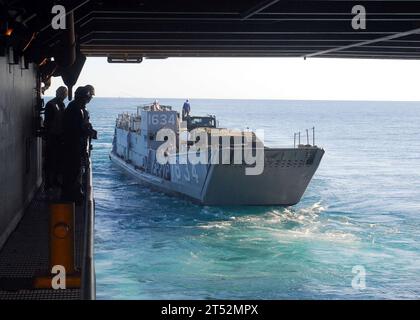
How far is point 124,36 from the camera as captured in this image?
59.9ft

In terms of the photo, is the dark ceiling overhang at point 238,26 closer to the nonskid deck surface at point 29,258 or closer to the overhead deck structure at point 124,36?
the overhead deck structure at point 124,36

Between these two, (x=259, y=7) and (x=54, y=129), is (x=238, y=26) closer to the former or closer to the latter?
(x=259, y=7)

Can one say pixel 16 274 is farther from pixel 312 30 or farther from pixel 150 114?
pixel 150 114

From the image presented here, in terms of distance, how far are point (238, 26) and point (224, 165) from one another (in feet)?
60.6

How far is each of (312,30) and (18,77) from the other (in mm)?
7856

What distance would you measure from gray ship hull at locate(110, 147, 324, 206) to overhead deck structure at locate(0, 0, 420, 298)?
1359 cm

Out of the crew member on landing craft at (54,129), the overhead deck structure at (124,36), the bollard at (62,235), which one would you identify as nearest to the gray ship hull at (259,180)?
the overhead deck structure at (124,36)

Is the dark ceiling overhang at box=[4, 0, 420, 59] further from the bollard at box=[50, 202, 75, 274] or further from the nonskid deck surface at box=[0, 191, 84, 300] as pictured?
the nonskid deck surface at box=[0, 191, 84, 300]

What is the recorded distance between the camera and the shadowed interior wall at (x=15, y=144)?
938 cm

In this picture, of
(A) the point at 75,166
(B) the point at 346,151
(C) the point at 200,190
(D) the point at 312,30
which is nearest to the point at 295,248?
(C) the point at 200,190

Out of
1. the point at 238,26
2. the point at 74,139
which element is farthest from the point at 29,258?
the point at 238,26

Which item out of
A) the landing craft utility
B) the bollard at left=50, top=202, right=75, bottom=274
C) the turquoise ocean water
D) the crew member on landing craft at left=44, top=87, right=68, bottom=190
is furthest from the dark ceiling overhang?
the landing craft utility

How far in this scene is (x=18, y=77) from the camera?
1155 centimetres

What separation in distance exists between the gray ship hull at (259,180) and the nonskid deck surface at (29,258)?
2309 cm
